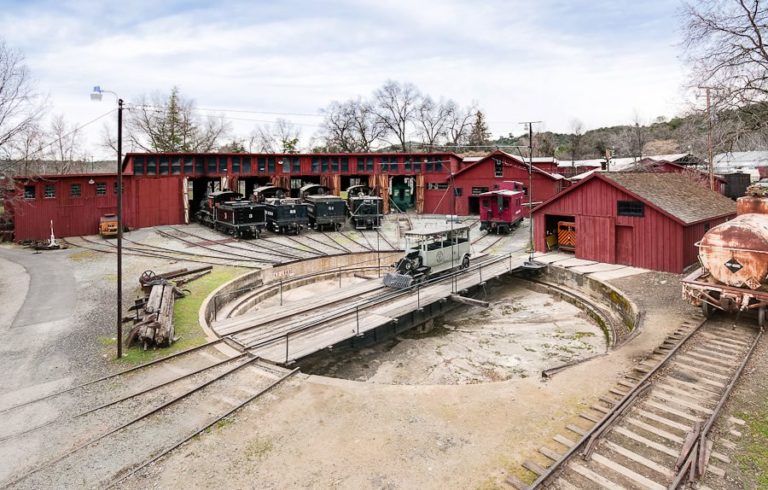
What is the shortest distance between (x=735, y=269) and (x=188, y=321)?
689 inches

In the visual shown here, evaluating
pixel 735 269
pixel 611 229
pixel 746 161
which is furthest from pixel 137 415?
pixel 746 161

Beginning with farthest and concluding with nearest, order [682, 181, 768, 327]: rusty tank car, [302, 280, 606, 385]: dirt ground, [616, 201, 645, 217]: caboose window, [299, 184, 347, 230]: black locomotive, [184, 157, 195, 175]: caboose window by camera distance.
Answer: [184, 157, 195, 175]: caboose window < [299, 184, 347, 230]: black locomotive < [616, 201, 645, 217]: caboose window < [302, 280, 606, 385]: dirt ground < [682, 181, 768, 327]: rusty tank car

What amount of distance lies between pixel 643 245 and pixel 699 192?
7526 millimetres

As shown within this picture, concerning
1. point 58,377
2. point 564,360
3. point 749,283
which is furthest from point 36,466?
point 749,283

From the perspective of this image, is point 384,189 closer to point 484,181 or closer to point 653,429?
point 484,181

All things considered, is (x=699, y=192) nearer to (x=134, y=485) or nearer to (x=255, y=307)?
(x=255, y=307)

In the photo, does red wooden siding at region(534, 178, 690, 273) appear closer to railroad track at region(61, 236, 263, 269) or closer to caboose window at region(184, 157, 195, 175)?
railroad track at region(61, 236, 263, 269)

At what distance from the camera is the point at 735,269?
46.0 ft

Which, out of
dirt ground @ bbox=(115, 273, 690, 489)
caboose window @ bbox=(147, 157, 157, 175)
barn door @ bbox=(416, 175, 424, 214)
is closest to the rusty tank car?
dirt ground @ bbox=(115, 273, 690, 489)

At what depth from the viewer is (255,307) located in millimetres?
21078

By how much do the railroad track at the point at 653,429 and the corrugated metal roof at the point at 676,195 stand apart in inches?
417

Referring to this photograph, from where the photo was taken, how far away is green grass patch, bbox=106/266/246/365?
12969 millimetres

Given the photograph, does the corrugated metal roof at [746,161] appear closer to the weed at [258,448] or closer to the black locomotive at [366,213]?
the black locomotive at [366,213]

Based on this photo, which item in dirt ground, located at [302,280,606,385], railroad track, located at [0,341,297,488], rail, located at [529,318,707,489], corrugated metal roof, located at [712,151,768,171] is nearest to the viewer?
rail, located at [529,318,707,489]
